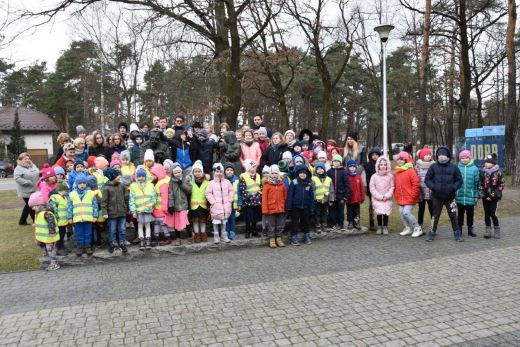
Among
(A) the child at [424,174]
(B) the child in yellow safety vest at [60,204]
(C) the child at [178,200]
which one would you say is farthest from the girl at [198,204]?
(A) the child at [424,174]

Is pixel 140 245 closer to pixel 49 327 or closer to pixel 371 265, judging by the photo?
pixel 49 327

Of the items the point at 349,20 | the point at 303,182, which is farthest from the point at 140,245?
the point at 349,20

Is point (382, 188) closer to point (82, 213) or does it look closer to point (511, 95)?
point (82, 213)

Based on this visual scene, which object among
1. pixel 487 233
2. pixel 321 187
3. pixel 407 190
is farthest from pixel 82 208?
pixel 487 233

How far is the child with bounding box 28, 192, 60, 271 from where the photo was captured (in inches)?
261

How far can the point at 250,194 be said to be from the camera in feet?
26.6

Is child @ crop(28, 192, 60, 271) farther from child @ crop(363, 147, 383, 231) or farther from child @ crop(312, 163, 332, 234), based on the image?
child @ crop(363, 147, 383, 231)

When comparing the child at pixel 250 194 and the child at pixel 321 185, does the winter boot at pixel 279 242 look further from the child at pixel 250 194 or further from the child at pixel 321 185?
the child at pixel 321 185

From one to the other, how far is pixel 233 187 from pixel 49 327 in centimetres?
416

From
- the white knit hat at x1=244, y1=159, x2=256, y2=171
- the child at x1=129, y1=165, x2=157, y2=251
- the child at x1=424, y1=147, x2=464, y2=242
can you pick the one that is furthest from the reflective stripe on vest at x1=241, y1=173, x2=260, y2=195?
the child at x1=424, y1=147, x2=464, y2=242

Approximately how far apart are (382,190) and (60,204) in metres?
6.51

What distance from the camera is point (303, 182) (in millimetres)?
8031

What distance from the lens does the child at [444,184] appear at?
7984 millimetres

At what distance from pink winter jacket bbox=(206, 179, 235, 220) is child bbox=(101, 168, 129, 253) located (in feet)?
5.22
